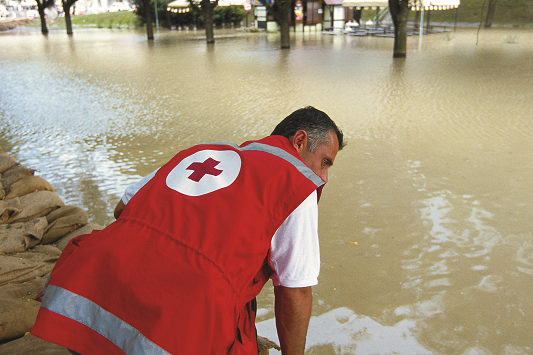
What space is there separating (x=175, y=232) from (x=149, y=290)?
16 cm

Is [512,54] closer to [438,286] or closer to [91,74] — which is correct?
[91,74]

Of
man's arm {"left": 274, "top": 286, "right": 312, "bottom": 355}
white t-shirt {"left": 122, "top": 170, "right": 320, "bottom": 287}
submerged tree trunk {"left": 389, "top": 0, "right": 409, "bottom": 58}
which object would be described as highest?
submerged tree trunk {"left": 389, "top": 0, "right": 409, "bottom": 58}

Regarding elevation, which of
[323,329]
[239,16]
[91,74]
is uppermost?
[239,16]

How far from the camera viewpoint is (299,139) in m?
1.60

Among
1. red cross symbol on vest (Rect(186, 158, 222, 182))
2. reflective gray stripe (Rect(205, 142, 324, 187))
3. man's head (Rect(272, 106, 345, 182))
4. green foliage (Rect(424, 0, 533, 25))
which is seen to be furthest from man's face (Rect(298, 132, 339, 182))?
green foliage (Rect(424, 0, 533, 25))

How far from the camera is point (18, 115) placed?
7.90m

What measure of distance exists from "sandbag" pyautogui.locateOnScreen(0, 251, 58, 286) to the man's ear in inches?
66.8

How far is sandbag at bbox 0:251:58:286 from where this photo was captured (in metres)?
2.40

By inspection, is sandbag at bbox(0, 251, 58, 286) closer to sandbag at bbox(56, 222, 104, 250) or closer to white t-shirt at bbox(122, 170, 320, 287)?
sandbag at bbox(56, 222, 104, 250)

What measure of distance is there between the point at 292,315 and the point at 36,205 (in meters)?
2.54

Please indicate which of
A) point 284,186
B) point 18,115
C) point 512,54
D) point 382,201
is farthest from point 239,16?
point 284,186

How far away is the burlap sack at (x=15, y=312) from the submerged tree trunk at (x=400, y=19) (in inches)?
501

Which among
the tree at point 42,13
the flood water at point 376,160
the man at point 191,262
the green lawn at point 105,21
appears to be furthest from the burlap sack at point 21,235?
the green lawn at point 105,21

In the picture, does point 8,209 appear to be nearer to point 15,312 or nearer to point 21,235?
point 21,235
